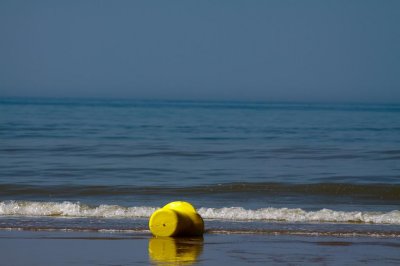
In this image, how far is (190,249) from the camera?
9102 millimetres

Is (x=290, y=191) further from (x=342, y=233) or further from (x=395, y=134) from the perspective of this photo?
(x=395, y=134)

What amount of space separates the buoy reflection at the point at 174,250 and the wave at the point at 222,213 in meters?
2.49

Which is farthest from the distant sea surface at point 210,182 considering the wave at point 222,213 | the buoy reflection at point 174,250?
the buoy reflection at point 174,250

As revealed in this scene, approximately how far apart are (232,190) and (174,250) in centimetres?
681

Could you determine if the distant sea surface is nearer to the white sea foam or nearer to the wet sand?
the white sea foam

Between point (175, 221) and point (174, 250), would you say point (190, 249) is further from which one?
point (175, 221)

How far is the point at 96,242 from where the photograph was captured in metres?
9.59

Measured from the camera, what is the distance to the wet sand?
8.39 metres

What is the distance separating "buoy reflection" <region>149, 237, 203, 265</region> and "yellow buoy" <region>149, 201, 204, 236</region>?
10cm

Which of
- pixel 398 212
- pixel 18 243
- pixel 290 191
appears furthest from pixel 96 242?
pixel 290 191

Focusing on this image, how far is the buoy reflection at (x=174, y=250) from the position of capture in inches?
328

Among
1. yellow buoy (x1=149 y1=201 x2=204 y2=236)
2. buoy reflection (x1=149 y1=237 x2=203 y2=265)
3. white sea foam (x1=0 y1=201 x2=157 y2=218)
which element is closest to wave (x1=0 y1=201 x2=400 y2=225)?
white sea foam (x1=0 y1=201 x2=157 y2=218)

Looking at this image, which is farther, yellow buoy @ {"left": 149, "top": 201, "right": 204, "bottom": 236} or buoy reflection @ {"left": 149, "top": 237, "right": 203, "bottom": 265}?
yellow buoy @ {"left": 149, "top": 201, "right": 204, "bottom": 236}

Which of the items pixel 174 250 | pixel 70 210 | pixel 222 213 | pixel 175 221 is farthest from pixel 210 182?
pixel 174 250
